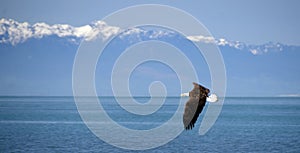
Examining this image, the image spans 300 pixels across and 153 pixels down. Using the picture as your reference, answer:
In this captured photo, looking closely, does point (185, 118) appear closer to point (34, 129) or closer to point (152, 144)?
point (152, 144)

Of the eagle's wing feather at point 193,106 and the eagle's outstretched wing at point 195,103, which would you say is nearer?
the eagle's wing feather at point 193,106

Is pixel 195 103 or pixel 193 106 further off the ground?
pixel 195 103

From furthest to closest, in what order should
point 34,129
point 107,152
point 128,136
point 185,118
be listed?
point 34,129 < point 128,136 < point 107,152 < point 185,118

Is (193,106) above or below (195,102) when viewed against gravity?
below

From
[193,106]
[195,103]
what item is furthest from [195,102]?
[193,106]

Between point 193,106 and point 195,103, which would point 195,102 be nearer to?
point 195,103

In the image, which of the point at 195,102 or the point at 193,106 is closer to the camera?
the point at 193,106

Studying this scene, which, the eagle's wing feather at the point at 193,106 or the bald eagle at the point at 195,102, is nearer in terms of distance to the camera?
the eagle's wing feather at the point at 193,106

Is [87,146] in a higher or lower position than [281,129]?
lower

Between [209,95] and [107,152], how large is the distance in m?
31.0

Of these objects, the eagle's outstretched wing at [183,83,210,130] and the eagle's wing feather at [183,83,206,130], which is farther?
the eagle's outstretched wing at [183,83,210,130]

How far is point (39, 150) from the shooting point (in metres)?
62.7

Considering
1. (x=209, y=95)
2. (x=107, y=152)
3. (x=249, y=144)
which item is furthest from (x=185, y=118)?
(x=249, y=144)

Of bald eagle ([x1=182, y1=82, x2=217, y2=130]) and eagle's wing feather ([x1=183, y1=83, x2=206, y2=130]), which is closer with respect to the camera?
eagle's wing feather ([x1=183, y1=83, x2=206, y2=130])
